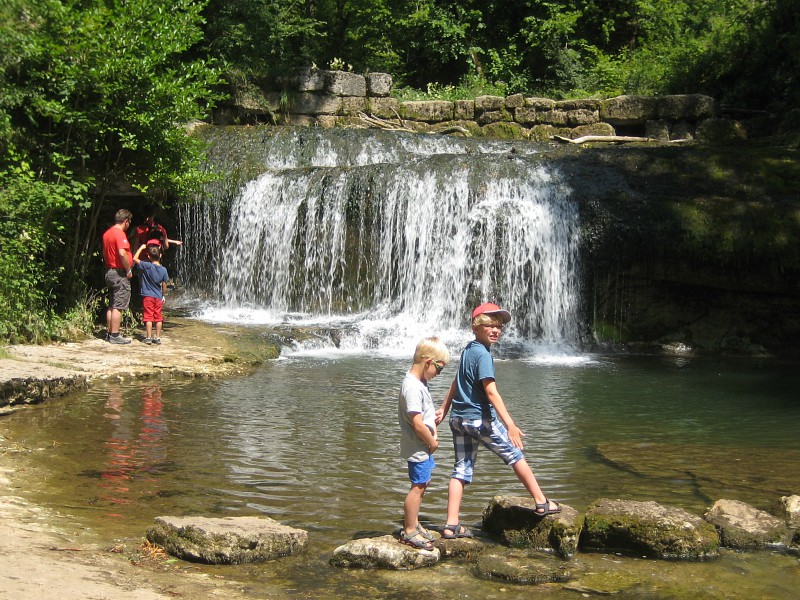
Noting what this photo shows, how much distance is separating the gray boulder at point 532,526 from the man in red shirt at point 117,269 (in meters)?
7.47

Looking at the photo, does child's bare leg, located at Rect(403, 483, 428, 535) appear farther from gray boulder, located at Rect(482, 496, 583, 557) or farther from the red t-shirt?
the red t-shirt

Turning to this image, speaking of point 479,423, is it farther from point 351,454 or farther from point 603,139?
point 603,139

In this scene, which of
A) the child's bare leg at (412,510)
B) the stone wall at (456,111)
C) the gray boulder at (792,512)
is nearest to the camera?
the child's bare leg at (412,510)

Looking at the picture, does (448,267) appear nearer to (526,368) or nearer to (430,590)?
(526,368)

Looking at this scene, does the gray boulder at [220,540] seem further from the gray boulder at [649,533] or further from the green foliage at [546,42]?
the green foliage at [546,42]

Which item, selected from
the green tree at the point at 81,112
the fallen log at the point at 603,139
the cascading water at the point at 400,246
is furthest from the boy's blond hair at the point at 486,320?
the fallen log at the point at 603,139

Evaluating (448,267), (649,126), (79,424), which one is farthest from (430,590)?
(649,126)

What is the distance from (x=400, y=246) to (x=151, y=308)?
18.6 ft

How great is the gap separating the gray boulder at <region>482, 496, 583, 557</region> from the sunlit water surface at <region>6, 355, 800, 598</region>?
15cm

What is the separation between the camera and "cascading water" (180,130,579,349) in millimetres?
16109

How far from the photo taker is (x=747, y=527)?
564cm

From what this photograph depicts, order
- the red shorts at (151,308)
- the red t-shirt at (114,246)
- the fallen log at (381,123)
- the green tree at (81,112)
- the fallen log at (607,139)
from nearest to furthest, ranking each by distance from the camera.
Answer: the green tree at (81,112), the red t-shirt at (114,246), the red shorts at (151,308), the fallen log at (607,139), the fallen log at (381,123)

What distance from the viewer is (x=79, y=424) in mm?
8219

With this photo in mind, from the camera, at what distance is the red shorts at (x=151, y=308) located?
39.7 feet
